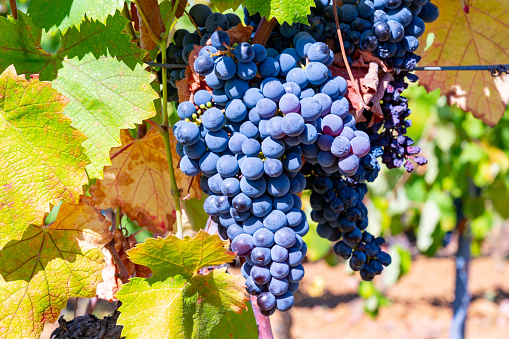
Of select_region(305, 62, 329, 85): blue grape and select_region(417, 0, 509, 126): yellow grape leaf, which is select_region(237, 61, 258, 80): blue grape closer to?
select_region(305, 62, 329, 85): blue grape

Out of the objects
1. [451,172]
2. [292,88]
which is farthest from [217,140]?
[451,172]

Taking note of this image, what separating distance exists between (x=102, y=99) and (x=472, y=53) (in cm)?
83

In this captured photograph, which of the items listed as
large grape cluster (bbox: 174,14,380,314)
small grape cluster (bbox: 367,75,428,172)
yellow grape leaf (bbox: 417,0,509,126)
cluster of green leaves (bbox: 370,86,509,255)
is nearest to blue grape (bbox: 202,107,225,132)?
large grape cluster (bbox: 174,14,380,314)

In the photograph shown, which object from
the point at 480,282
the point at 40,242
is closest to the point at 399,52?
the point at 40,242

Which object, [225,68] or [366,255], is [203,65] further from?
[366,255]

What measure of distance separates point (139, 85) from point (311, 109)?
0.93 ft

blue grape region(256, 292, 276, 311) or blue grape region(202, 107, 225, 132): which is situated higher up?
blue grape region(202, 107, 225, 132)

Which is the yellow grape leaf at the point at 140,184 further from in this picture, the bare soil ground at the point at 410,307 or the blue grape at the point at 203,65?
the bare soil ground at the point at 410,307

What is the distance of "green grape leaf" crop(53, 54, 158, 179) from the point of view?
2.30ft

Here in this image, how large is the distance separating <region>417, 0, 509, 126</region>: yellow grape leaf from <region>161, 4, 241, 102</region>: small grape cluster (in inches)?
20.7

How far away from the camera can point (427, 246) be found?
3.54m

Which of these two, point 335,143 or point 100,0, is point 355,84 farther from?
point 100,0

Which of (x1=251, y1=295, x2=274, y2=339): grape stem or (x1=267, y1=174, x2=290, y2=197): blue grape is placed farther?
(x1=251, y1=295, x2=274, y2=339): grape stem

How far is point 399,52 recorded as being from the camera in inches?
31.1
